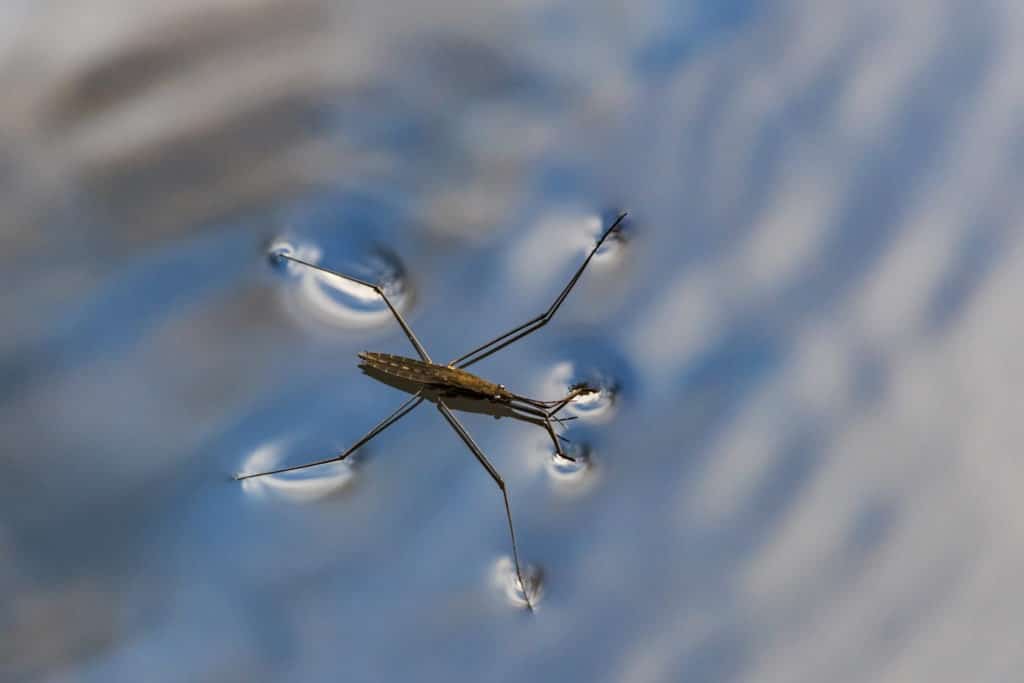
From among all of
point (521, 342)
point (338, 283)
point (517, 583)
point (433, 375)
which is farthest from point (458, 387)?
point (517, 583)

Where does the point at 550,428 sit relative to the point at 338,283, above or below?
below

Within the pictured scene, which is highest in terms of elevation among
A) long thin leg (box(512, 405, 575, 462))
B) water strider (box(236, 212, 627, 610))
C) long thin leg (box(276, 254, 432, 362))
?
long thin leg (box(276, 254, 432, 362))

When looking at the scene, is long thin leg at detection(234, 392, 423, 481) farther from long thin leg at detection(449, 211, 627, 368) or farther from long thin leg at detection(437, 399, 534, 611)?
long thin leg at detection(449, 211, 627, 368)

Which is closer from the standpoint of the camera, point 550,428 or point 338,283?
point 550,428

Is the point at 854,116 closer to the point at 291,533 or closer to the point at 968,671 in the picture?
the point at 968,671

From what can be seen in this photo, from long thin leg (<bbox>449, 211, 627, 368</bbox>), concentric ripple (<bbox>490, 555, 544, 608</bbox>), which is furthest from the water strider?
concentric ripple (<bbox>490, 555, 544, 608</bbox>)

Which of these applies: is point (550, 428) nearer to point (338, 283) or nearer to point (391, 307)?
point (391, 307)
